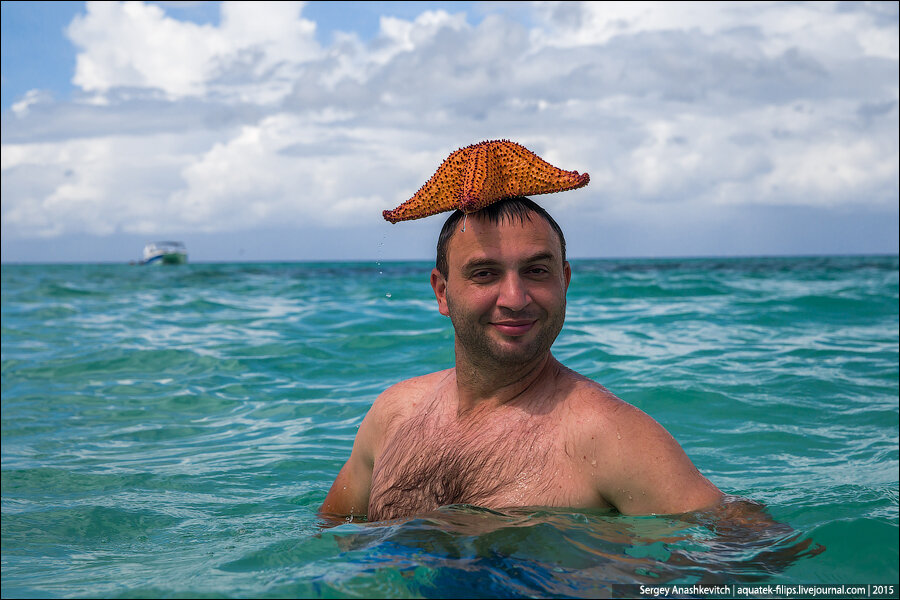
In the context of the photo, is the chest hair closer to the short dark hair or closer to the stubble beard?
the stubble beard

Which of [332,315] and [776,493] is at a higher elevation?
[332,315]

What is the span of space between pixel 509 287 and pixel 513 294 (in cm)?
3

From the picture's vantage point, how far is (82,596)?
8.63ft

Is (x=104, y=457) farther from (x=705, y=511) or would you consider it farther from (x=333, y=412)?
(x=705, y=511)

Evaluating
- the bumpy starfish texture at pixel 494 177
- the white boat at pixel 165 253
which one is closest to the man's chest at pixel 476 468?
the bumpy starfish texture at pixel 494 177

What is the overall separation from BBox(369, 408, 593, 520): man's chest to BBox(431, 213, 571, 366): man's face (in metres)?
0.32

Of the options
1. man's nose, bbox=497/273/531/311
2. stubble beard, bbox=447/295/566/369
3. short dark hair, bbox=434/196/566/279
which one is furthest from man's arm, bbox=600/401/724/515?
short dark hair, bbox=434/196/566/279

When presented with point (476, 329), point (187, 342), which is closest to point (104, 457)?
point (476, 329)

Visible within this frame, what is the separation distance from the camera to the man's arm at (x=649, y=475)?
9.17 feet

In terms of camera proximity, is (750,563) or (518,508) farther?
(518,508)

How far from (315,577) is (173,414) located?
5812 millimetres

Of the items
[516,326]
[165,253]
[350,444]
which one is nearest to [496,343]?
[516,326]

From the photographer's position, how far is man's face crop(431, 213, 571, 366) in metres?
3.07

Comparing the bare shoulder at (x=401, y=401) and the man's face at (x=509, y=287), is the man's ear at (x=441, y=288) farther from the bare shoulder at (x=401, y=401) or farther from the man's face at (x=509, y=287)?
the bare shoulder at (x=401, y=401)
